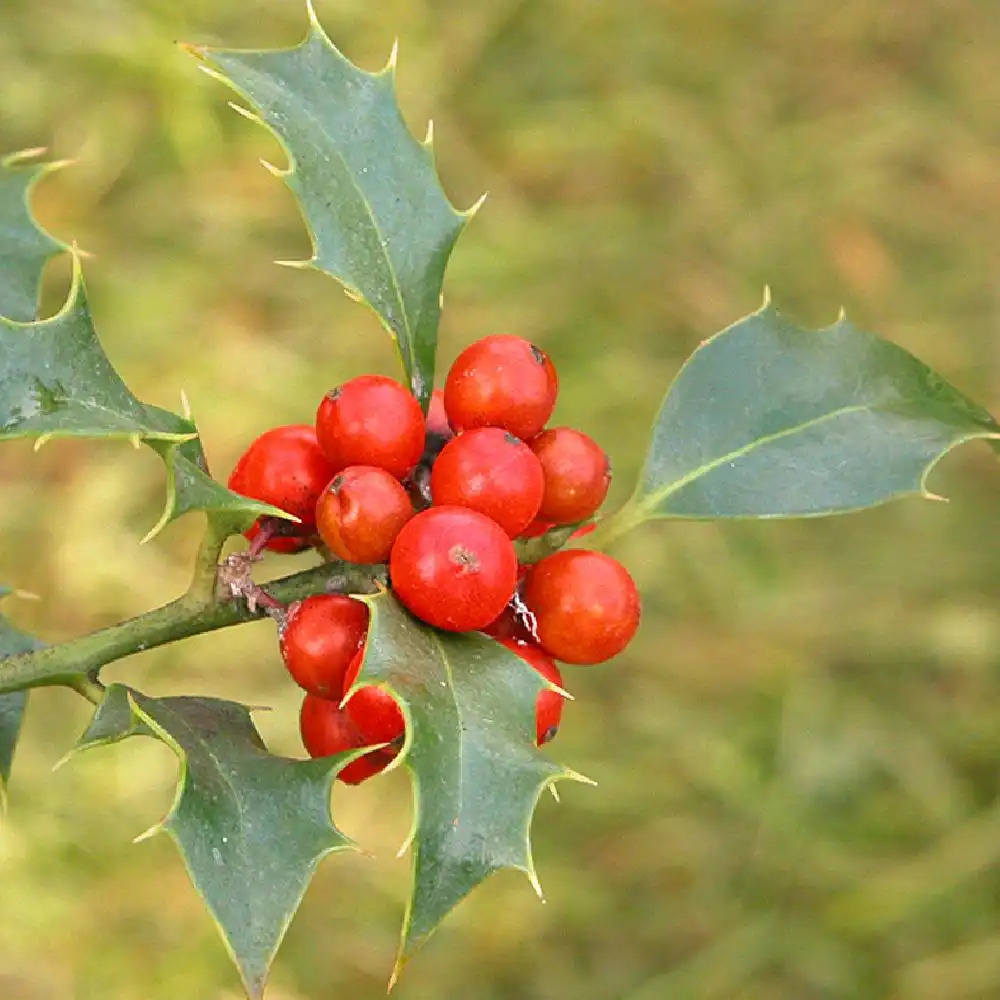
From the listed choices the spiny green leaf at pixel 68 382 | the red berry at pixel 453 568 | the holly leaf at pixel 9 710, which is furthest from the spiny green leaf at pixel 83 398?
the holly leaf at pixel 9 710

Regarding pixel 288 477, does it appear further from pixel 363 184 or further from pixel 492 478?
pixel 363 184

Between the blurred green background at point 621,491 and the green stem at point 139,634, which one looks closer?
the green stem at point 139,634

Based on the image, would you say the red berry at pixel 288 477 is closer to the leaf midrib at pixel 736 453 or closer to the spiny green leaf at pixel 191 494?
the spiny green leaf at pixel 191 494

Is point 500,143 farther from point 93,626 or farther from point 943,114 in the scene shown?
point 93,626

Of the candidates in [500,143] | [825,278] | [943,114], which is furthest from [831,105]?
[500,143]

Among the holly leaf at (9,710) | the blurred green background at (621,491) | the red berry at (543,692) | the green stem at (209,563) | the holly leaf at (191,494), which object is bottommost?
the blurred green background at (621,491)

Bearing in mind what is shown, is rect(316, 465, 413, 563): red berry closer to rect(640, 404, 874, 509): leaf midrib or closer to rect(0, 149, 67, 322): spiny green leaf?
rect(640, 404, 874, 509): leaf midrib

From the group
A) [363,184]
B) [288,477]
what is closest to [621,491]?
[363,184]
